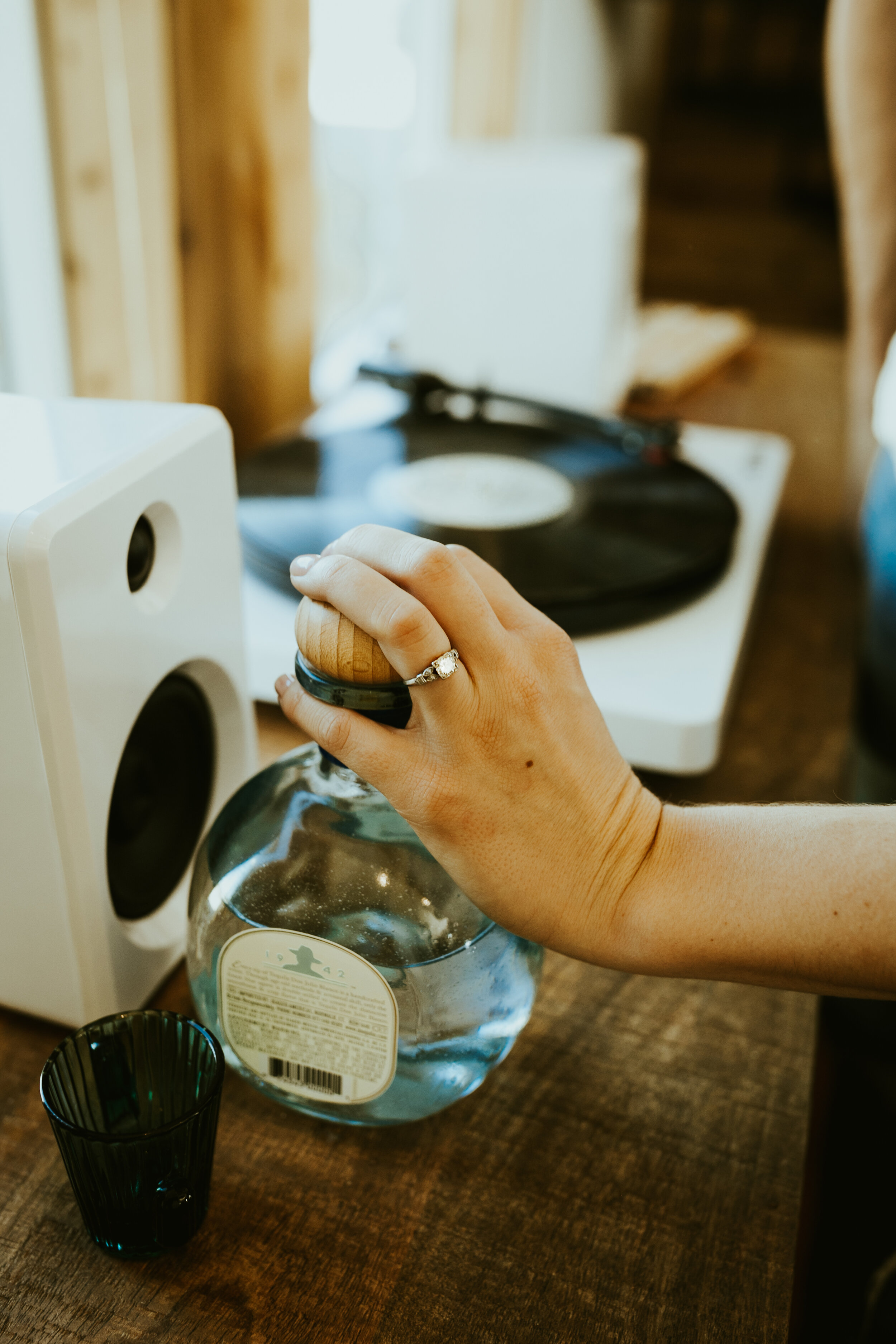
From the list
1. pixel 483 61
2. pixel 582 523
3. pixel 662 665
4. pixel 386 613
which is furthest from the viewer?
pixel 483 61

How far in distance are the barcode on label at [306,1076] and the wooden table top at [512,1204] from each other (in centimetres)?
4

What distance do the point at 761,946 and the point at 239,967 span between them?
215 mm

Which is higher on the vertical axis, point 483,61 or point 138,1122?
point 483,61

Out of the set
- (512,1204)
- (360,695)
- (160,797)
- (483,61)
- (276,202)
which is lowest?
(512,1204)

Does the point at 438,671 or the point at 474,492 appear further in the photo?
the point at 474,492

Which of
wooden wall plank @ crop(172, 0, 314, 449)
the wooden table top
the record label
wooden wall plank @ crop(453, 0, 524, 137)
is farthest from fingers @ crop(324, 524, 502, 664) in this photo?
wooden wall plank @ crop(453, 0, 524, 137)

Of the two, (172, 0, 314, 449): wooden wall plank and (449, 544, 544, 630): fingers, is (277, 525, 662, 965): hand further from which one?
(172, 0, 314, 449): wooden wall plank

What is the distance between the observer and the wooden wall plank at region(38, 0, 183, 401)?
0.82m

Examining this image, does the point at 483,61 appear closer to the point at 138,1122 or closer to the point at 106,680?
the point at 106,680

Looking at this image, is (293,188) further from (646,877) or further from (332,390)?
(646,877)

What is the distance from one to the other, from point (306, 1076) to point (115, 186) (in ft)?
2.55

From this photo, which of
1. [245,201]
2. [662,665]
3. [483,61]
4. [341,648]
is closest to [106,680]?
[341,648]

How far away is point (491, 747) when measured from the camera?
406 millimetres

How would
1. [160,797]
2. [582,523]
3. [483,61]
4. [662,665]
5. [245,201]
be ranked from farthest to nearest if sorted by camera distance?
[483,61]
[245,201]
[582,523]
[662,665]
[160,797]
